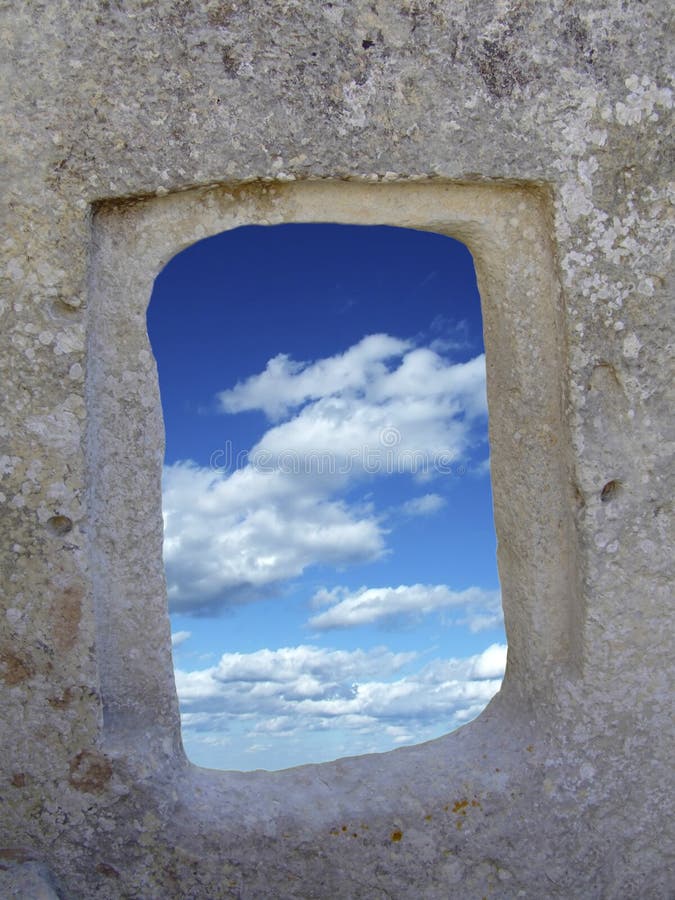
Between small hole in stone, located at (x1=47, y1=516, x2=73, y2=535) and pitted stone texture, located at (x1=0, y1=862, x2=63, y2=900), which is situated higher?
small hole in stone, located at (x1=47, y1=516, x2=73, y2=535)

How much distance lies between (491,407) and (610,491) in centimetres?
59

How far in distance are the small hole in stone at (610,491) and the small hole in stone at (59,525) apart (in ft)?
6.50

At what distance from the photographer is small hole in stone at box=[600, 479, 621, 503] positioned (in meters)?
3.89

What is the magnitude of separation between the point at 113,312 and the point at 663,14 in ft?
7.81

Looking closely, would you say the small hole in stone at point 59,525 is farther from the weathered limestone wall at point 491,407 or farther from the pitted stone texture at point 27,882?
the pitted stone texture at point 27,882

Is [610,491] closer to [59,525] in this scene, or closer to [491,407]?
[491,407]

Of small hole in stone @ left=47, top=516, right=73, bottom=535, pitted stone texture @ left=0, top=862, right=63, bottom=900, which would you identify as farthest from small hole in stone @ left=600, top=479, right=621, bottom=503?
pitted stone texture @ left=0, top=862, right=63, bottom=900

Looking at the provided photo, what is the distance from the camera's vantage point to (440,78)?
12.2 ft

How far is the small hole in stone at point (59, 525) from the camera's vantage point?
358 cm

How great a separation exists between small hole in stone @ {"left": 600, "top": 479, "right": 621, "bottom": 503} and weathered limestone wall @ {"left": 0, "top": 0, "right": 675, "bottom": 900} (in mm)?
10

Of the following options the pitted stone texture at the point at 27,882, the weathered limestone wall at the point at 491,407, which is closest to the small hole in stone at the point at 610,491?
the weathered limestone wall at the point at 491,407

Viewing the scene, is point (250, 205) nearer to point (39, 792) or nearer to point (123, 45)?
point (123, 45)

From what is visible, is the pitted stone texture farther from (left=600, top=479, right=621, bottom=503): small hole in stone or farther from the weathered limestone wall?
(left=600, top=479, right=621, bottom=503): small hole in stone

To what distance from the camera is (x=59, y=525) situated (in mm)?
3598
